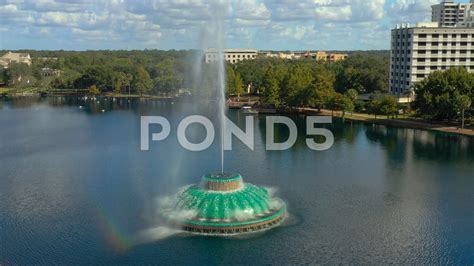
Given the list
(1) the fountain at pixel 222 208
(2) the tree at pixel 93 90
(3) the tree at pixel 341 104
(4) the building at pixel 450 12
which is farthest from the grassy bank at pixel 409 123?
(4) the building at pixel 450 12

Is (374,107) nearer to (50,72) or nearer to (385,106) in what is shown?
(385,106)

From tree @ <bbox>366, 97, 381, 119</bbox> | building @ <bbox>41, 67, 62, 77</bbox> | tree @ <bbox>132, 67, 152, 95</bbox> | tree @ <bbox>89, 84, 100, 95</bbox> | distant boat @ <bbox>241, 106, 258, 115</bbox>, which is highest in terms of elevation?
building @ <bbox>41, 67, 62, 77</bbox>

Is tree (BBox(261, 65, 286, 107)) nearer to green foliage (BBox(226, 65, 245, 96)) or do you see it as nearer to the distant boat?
the distant boat

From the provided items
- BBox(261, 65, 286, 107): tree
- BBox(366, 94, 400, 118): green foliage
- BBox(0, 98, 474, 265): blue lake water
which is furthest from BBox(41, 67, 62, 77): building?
BBox(366, 94, 400, 118): green foliage

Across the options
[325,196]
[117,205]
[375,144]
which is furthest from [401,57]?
[117,205]

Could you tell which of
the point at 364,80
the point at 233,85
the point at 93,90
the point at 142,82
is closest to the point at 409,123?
the point at 364,80

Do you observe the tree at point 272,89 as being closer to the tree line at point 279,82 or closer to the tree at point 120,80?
the tree line at point 279,82
